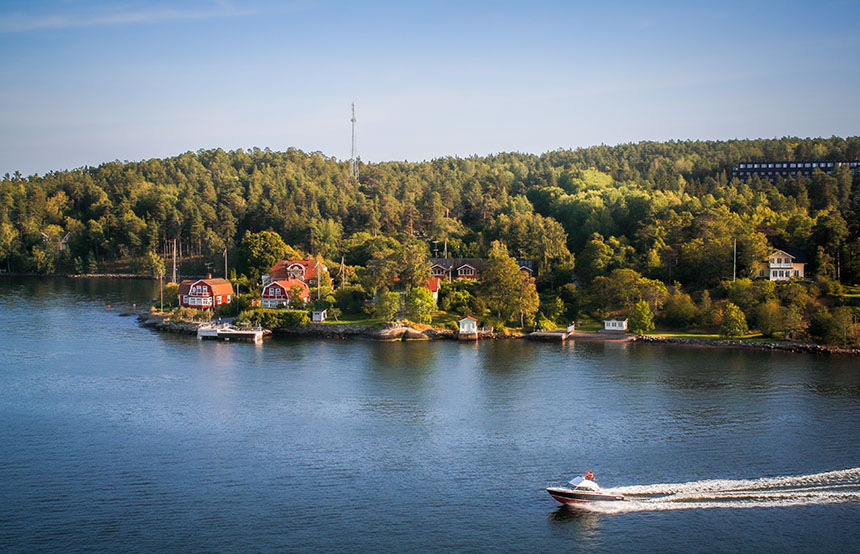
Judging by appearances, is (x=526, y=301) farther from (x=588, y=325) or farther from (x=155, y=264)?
(x=155, y=264)

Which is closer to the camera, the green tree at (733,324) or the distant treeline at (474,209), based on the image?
the green tree at (733,324)

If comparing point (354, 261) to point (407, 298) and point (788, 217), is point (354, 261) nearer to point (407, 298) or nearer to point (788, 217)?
point (407, 298)

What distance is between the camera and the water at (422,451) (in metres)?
18.8

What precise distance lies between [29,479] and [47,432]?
444cm

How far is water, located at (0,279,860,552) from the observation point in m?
18.8

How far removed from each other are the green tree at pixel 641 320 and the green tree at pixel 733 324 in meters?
4.20

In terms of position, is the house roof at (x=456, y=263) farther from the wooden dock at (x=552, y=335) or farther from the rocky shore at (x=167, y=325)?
the rocky shore at (x=167, y=325)

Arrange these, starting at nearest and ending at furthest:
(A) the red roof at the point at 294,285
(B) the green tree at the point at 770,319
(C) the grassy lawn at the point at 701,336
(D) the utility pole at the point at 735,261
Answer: (B) the green tree at the point at 770,319, (C) the grassy lawn at the point at 701,336, (D) the utility pole at the point at 735,261, (A) the red roof at the point at 294,285

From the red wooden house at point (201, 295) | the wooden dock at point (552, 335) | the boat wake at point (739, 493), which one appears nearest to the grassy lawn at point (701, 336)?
the wooden dock at point (552, 335)

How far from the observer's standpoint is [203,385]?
32.8 m

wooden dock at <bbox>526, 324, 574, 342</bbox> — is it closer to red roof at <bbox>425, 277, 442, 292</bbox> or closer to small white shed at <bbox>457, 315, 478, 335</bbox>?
small white shed at <bbox>457, 315, 478, 335</bbox>

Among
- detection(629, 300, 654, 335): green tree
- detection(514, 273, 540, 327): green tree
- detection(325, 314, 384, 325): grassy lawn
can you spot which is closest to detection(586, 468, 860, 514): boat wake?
detection(629, 300, 654, 335): green tree

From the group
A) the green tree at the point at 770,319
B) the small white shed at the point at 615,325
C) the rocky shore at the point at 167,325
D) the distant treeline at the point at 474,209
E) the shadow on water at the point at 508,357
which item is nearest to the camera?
the shadow on water at the point at 508,357

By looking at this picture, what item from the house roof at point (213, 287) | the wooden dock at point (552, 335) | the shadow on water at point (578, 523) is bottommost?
the shadow on water at point (578, 523)
